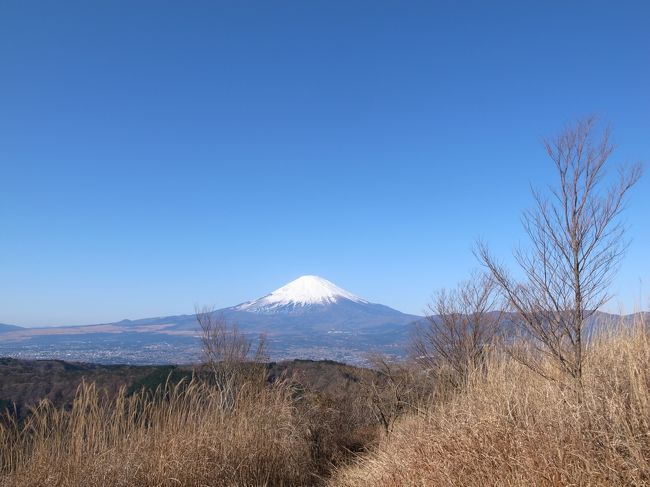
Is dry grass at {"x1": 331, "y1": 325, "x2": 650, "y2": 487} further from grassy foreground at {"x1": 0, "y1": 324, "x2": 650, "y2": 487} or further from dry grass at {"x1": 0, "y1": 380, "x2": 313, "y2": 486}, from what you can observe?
dry grass at {"x1": 0, "y1": 380, "x2": 313, "y2": 486}

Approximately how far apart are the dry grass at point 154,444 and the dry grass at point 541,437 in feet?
5.73

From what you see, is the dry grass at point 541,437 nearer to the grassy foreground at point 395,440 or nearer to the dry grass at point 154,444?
the grassy foreground at point 395,440

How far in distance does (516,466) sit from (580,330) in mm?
2363

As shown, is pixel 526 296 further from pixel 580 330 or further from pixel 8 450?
pixel 8 450

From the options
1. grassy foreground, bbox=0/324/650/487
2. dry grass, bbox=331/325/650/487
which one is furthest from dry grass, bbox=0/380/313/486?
dry grass, bbox=331/325/650/487

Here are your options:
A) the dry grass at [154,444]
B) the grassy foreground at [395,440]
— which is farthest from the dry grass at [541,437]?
the dry grass at [154,444]

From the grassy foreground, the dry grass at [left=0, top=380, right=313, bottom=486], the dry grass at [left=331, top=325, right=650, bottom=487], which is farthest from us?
the dry grass at [left=0, top=380, right=313, bottom=486]

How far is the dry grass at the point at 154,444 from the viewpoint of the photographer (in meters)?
4.70

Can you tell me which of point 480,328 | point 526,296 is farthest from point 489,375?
point 480,328

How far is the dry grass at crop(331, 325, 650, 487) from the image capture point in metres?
2.86

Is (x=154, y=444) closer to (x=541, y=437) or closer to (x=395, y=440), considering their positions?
(x=395, y=440)

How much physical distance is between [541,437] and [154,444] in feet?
13.9

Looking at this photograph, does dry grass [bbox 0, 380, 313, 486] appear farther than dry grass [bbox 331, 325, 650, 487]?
Yes

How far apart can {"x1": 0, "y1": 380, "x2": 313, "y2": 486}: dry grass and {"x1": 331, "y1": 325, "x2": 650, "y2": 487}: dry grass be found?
1747 millimetres
